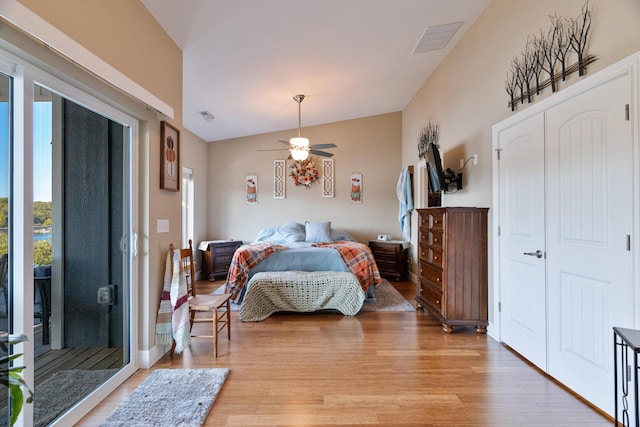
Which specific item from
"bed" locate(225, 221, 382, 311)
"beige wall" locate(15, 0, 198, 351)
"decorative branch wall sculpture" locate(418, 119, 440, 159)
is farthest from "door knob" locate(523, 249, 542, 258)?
"beige wall" locate(15, 0, 198, 351)

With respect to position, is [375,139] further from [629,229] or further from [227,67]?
[629,229]

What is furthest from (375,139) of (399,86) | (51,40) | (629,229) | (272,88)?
(51,40)

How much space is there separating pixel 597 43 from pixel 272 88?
3.26 metres

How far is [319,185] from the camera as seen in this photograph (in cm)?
602

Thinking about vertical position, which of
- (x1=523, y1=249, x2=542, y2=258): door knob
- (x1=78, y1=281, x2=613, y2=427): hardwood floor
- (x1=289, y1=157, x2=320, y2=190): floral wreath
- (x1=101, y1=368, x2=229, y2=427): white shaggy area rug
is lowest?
(x1=78, y1=281, x2=613, y2=427): hardwood floor

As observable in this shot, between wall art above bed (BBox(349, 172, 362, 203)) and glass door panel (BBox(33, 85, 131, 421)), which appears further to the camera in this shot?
wall art above bed (BBox(349, 172, 362, 203))

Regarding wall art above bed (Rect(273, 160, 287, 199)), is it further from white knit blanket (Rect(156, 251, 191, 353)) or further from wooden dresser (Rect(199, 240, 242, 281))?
white knit blanket (Rect(156, 251, 191, 353))

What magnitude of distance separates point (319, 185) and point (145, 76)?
4029 mm

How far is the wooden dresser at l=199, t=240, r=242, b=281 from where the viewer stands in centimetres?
536

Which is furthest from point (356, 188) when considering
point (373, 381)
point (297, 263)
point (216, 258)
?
point (373, 381)

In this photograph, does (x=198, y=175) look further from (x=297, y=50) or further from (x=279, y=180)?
(x=297, y=50)

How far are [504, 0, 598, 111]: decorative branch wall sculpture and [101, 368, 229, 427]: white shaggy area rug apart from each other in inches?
129

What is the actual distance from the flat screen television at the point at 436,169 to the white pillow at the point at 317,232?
7.60ft

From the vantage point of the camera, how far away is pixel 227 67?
3.23 m
